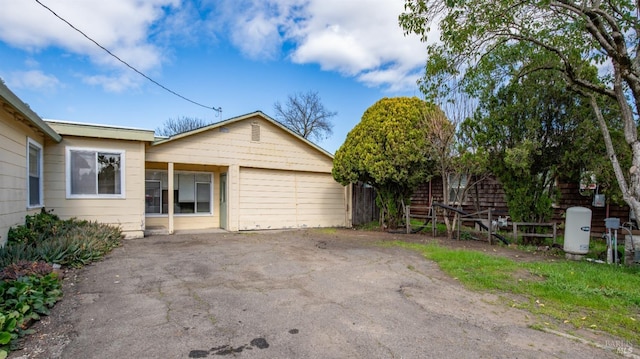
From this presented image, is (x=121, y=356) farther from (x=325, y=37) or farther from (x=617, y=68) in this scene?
(x=325, y=37)

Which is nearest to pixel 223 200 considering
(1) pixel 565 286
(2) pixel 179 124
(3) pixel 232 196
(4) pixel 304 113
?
(3) pixel 232 196

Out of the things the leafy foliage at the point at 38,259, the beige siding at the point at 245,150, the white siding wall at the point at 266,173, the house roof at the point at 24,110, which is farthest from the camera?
the white siding wall at the point at 266,173

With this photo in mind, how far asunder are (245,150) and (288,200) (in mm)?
2536

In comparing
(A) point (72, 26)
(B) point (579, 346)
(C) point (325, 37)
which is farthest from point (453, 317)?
(C) point (325, 37)

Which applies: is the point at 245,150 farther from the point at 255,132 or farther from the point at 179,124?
the point at 179,124

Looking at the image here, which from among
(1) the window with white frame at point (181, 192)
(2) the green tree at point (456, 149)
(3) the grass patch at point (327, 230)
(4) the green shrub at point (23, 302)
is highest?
(2) the green tree at point (456, 149)

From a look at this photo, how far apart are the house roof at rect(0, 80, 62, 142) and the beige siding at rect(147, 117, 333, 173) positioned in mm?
2925

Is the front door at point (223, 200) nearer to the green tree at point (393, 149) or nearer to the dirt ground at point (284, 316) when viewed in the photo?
the green tree at point (393, 149)

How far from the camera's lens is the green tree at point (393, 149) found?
10.4 metres

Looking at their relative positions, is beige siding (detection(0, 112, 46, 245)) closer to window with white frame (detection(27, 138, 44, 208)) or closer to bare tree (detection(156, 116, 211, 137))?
window with white frame (detection(27, 138, 44, 208))

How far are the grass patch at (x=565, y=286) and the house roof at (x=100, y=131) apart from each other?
833cm

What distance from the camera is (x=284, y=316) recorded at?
12.2 feet

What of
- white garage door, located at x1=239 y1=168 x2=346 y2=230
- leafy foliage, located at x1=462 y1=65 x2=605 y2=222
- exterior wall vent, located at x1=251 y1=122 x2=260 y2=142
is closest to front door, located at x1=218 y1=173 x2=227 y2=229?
white garage door, located at x1=239 y1=168 x2=346 y2=230

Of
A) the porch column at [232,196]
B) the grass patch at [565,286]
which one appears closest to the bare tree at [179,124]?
the porch column at [232,196]
